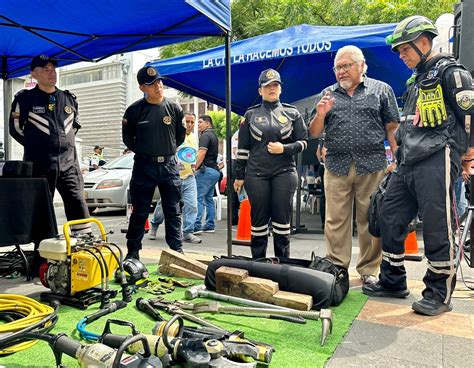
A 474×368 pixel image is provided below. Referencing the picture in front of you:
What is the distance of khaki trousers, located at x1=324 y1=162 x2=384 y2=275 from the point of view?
3.98m

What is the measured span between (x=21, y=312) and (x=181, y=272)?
1.53 meters

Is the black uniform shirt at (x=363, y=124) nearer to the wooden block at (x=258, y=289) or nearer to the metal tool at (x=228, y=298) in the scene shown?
the wooden block at (x=258, y=289)

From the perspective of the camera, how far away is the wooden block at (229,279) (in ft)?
11.1

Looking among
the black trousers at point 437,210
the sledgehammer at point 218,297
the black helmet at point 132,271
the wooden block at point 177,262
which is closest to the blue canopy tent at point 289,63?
the wooden block at point 177,262

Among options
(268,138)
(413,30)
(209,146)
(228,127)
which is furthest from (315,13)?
(413,30)

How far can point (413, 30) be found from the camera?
3213 mm

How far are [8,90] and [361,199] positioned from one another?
5701 millimetres

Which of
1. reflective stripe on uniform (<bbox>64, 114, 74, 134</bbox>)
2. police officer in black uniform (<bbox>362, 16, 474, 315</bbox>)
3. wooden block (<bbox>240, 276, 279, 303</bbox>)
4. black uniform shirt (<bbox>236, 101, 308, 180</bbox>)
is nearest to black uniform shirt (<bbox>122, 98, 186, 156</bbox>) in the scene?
reflective stripe on uniform (<bbox>64, 114, 74, 134</bbox>)

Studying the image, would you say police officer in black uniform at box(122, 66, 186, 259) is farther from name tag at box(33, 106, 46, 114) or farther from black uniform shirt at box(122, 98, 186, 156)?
name tag at box(33, 106, 46, 114)

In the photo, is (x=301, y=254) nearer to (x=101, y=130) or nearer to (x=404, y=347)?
(x=404, y=347)

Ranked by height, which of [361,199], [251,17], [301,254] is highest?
[251,17]

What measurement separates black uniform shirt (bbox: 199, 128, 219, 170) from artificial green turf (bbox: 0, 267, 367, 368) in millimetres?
3846

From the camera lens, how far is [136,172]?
454 cm

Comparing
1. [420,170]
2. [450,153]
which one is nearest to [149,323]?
[420,170]
